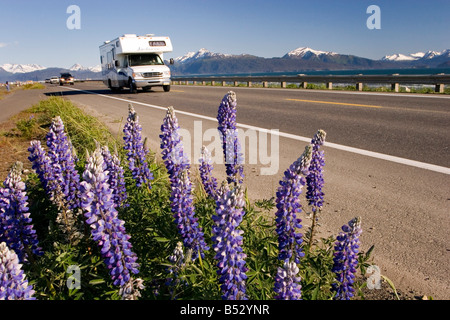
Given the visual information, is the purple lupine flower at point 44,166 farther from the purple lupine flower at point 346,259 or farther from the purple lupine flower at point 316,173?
the purple lupine flower at point 346,259

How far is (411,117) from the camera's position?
31.0 feet

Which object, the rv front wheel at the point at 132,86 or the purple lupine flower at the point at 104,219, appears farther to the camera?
the rv front wheel at the point at 132,86

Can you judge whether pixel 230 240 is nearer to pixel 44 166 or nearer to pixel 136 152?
pixel 136 152

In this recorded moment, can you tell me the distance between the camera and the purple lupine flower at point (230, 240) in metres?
1.76

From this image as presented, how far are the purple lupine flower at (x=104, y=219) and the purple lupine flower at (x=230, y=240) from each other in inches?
22.4

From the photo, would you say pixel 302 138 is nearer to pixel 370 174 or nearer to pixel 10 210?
pixel 370 174

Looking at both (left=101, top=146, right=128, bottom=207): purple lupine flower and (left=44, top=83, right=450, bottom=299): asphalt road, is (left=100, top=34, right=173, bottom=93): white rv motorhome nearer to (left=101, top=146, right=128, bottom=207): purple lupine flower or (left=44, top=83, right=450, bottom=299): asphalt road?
(left=44, top=83, right=450, bottom=299): asphalt road

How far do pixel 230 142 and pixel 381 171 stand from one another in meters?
3.03

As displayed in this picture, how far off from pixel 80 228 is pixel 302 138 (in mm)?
5592

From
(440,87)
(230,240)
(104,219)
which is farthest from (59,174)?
(440,87)

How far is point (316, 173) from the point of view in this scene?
306cm

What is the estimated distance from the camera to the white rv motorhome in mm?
22938

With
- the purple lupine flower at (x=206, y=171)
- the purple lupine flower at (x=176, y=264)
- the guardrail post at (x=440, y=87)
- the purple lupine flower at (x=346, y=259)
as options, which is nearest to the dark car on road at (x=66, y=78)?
the guardrail post at (x=440, y=87)

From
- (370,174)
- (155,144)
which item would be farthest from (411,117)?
(155,144)
